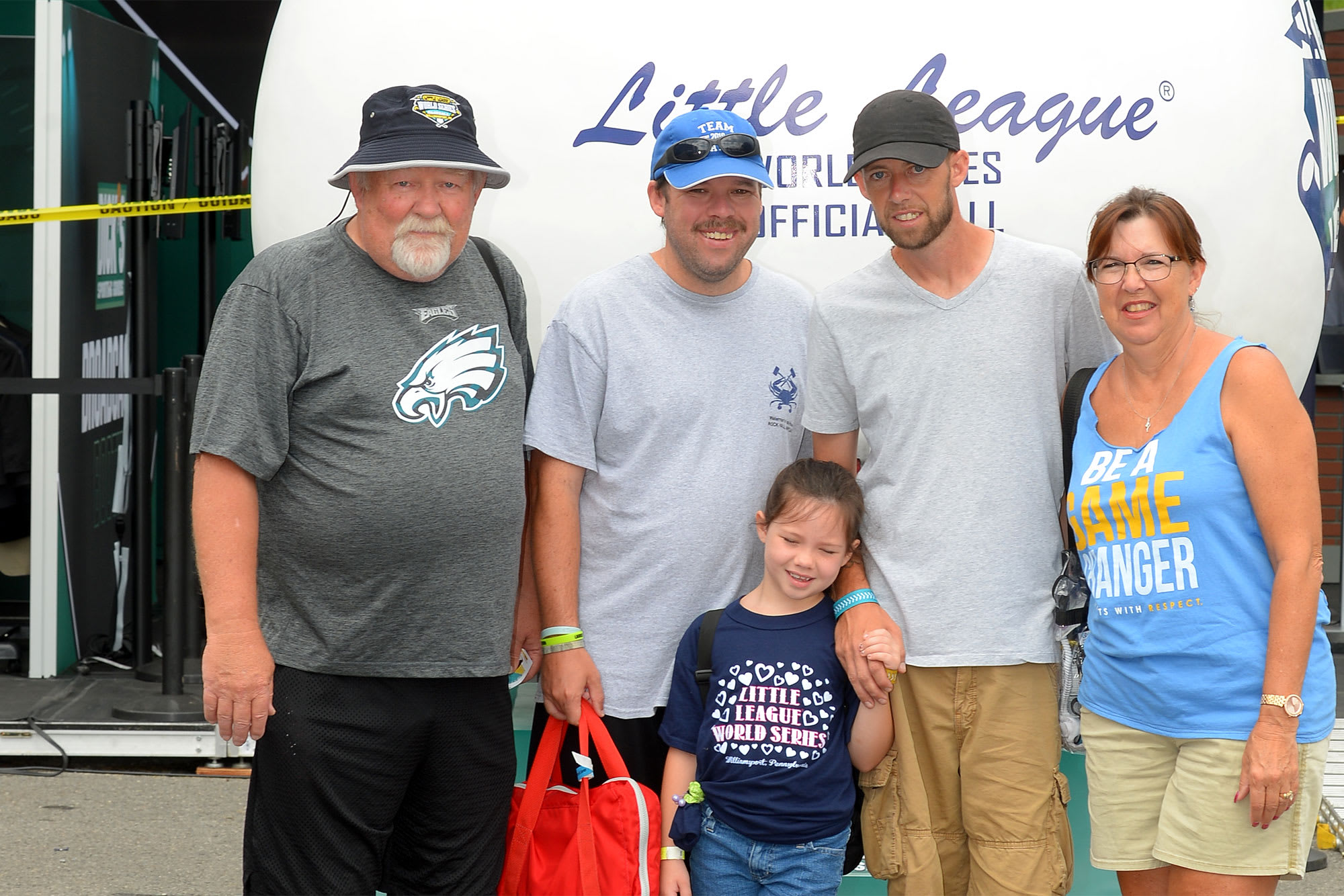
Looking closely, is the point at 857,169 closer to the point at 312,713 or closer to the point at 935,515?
the point at 935,515

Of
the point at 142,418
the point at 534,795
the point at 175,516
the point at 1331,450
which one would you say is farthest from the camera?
the point at 1331,450

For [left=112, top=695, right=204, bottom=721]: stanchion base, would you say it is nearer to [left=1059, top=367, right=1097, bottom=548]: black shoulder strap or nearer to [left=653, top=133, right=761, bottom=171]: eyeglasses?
[left=653, top=133, right=761, bottom=171]: eyeglasses

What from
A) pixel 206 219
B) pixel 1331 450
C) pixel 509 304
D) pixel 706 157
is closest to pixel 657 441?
pixel 509 304

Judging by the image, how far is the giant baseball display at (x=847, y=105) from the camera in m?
2.55

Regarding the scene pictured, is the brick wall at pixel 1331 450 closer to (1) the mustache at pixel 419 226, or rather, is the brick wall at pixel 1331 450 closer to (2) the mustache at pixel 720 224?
(2) the mustache at pixel 720 224

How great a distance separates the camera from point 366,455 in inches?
83.2

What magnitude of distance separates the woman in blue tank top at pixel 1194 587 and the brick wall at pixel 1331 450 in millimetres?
5061

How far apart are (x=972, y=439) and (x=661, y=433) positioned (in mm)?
532

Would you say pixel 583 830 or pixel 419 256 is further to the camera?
pixel 583 830

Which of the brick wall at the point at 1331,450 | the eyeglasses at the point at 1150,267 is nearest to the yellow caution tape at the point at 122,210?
the eyeglasses at the point at 1150,267

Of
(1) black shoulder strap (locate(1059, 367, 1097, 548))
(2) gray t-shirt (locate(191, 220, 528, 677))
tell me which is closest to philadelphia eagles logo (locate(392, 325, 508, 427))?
(2) gray t-shirt (locate(191, 220, 528, 677))

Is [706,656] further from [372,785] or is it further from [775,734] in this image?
[372,785]

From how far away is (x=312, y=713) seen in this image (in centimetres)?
216

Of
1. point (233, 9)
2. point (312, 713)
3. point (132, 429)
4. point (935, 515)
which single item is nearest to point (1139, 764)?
point (935, 515)
